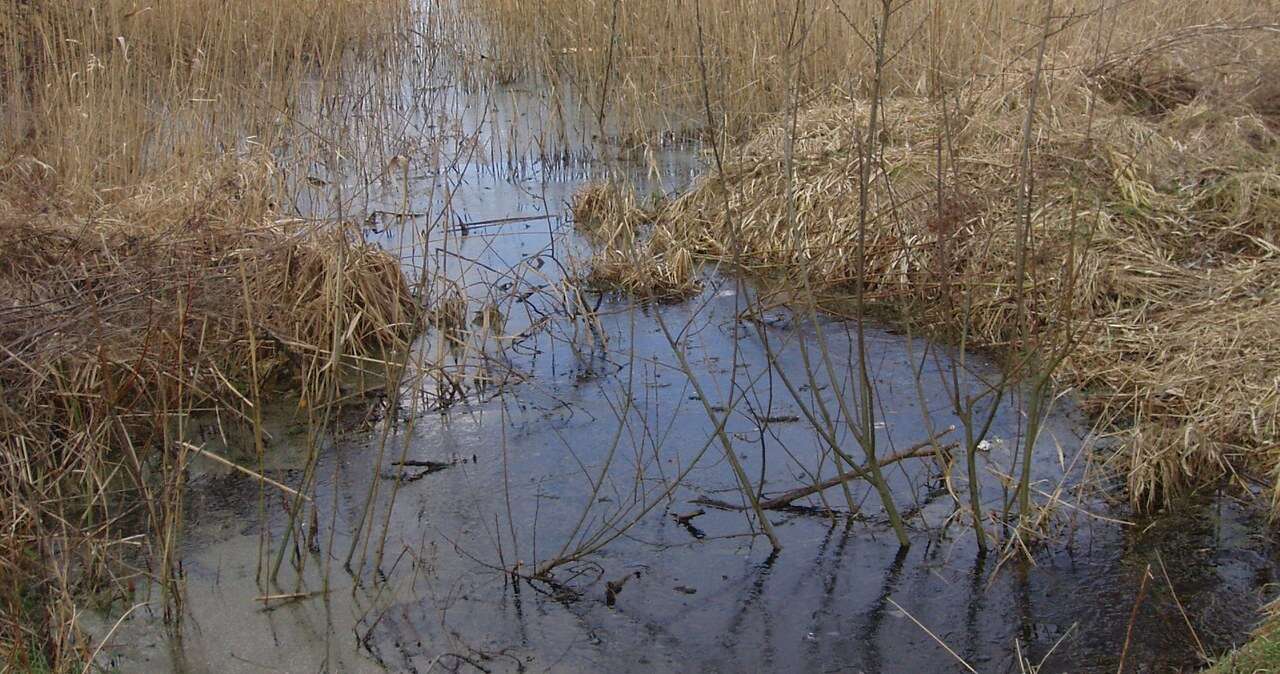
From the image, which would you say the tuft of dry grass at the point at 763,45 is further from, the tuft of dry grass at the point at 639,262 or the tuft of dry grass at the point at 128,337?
the tuft of dry grass at the point at 128,337

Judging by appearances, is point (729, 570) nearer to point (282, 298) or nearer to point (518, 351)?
point (518, 351)

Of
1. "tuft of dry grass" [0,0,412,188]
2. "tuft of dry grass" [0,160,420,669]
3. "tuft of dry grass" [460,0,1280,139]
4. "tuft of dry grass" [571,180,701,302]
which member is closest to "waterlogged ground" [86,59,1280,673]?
"tuft of dry grass" [0,160,420,669]

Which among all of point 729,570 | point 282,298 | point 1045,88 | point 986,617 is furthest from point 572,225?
point 986,617

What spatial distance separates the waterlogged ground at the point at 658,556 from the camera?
104 inches

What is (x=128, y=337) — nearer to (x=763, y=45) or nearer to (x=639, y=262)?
(x=639, y=262)

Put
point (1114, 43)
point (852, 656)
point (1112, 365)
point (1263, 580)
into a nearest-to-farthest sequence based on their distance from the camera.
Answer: point (852, 656) → point (1263, 580) → point (1112, 365) → point (1114, 43)

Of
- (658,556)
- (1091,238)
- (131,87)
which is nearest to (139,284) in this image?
(658,556)

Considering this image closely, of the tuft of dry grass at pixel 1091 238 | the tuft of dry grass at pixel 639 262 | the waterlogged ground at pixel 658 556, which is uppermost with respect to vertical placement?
the tuft of dry grass at pixel 1091 238

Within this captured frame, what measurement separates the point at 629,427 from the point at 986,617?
124 cm

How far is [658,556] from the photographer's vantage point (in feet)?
9.90

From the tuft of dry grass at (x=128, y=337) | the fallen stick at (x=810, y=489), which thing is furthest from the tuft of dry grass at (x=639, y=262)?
the fallen stick at (x=810, y=489)

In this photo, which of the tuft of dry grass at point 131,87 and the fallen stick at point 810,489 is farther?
the tuft of dry grass at point 131,87

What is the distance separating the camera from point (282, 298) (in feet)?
13.5

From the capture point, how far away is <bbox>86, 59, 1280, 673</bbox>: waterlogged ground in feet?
8.68
